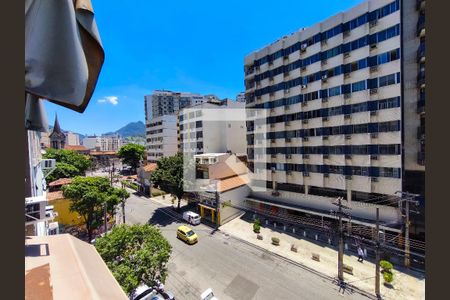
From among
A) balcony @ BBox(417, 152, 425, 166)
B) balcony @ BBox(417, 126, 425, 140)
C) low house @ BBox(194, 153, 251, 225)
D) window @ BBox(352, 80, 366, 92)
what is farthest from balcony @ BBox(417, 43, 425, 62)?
low house @ BBox(194, 153, 251, 225)

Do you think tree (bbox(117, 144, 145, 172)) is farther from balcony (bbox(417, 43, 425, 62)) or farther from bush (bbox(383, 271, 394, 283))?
balcony (bbox(417, 43, 425, 62))

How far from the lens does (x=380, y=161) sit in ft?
65.6

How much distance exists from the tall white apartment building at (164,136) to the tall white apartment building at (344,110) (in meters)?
30.7

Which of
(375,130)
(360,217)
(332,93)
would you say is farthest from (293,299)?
(332,93)

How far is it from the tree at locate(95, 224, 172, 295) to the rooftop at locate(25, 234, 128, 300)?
5735 millimetres

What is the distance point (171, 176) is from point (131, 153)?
4031cm

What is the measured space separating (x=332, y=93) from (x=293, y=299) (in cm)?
1979

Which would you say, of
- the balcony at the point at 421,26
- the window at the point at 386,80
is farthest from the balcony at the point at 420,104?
the balcony at the point at 421,26

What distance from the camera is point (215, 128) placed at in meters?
41.3

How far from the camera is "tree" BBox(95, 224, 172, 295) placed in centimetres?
1130

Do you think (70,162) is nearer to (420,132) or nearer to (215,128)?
(215,128)

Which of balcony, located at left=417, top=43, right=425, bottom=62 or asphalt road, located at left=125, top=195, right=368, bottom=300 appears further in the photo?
balcony, located at left=417, top=43, right=425, bottom=62

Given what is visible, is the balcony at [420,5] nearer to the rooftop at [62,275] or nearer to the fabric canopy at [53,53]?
the fabric canopy at [53,53]

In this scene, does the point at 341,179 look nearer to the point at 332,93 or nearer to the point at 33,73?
the point at 332,93
